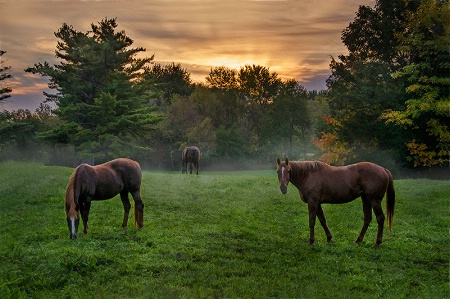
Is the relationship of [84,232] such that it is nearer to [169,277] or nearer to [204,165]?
[169,277]

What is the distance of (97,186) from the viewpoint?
476 inches

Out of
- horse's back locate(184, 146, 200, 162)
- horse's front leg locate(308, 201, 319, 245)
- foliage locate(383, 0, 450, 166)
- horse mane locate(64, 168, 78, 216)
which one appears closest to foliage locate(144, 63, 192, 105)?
horse's back locate(184, 146, 200, 162)

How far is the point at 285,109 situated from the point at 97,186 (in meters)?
44.1

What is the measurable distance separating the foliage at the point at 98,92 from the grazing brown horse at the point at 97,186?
79.3 ft

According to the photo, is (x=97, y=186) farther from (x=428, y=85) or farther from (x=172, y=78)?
(x=172, y=78)

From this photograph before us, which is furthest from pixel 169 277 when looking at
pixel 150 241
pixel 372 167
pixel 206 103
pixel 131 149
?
pixel 206 103

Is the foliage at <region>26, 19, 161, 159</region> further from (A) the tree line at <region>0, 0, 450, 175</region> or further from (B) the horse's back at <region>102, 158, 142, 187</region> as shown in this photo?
(B) the horse's back at <region>102, 158, 142, 187</region>

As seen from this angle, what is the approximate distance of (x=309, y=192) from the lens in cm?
1163

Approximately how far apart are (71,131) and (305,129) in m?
31.8

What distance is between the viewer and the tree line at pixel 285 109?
29.8 meters

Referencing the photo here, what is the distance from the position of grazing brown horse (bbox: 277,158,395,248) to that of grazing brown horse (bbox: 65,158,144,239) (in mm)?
4911

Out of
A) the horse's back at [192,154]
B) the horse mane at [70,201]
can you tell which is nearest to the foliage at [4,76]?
the horse's back at [192,154]

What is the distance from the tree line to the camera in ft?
97.6

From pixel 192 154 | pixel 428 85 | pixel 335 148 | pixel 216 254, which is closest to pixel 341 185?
pixel 216 254
